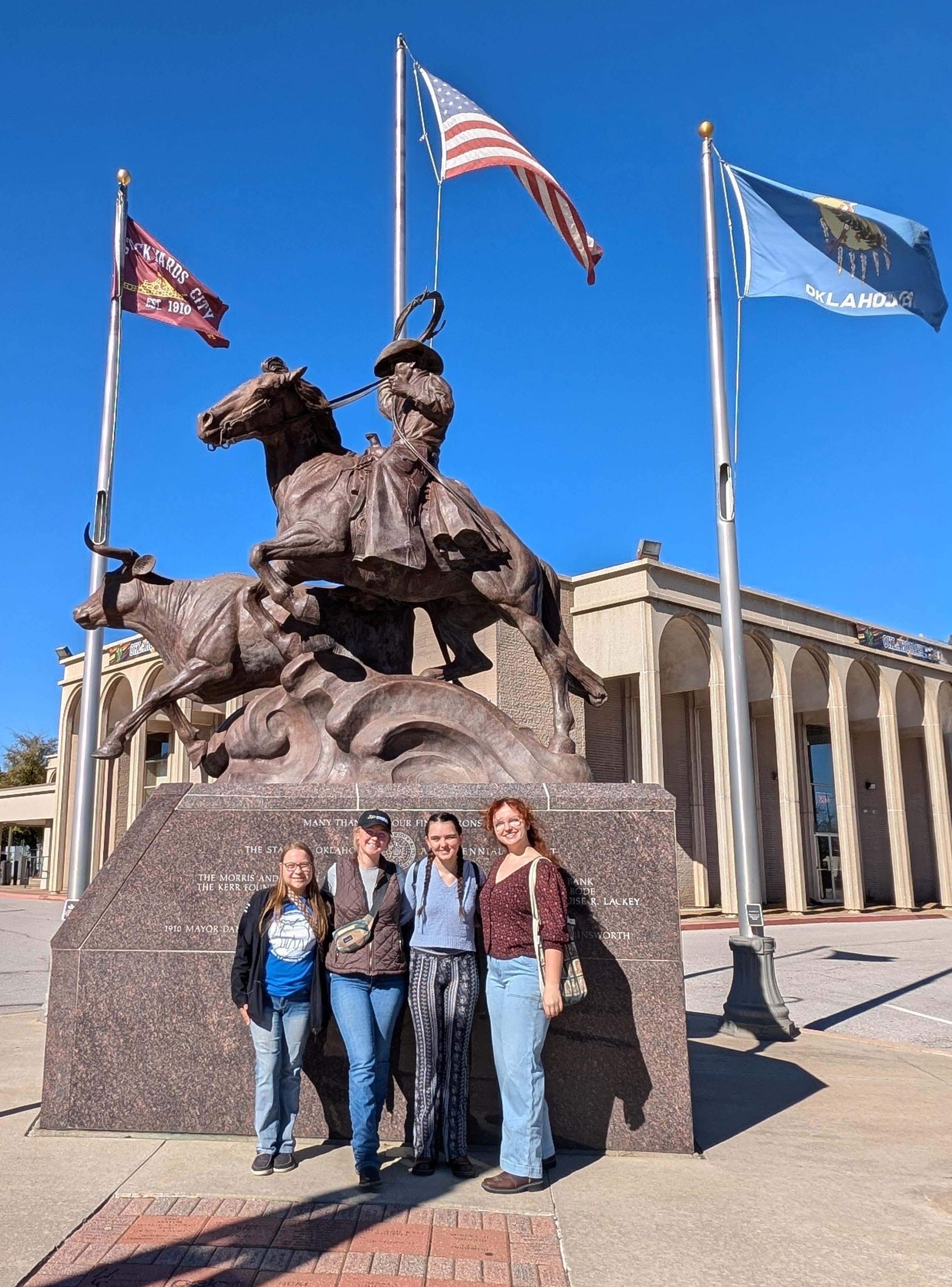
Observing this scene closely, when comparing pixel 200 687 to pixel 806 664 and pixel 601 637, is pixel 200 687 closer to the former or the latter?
pixel 601 637

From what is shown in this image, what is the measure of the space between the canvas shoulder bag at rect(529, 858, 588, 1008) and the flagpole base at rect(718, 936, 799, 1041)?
6.15m

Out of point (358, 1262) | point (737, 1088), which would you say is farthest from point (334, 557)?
point (358, 1262)

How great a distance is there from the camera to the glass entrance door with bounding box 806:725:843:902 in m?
38.4

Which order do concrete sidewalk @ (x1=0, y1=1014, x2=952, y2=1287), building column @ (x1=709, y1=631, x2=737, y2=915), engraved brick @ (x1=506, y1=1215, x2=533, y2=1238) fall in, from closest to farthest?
concrete sidewalk @ (x1=0, y1=1014, x2=952, y2=1287) < engraved brick @ (x1=506, y1=1215, x2=533, y2=1238) < building column @ (x1=709, y1=631, x2=737, y2=915)

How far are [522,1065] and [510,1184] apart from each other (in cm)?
53

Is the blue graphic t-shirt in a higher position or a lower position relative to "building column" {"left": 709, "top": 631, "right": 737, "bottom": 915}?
lower

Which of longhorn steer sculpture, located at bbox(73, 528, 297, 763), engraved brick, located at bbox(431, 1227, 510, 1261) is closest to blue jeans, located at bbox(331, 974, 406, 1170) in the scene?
engraved brick, located at bbox(431, 1227, 510, 1261)

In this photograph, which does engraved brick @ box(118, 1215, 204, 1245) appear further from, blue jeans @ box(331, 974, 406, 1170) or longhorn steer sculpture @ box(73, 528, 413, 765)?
longhorn steer sculpture @ box(73, 528, 413, 765)

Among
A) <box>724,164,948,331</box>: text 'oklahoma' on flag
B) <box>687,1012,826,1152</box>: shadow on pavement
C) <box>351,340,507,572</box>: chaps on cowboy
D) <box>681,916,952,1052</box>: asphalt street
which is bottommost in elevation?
<box>681,916,952,1052</box>: asphalt street

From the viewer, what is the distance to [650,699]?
1114 inches

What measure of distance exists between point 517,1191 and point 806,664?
107ft

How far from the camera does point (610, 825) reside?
6.04m

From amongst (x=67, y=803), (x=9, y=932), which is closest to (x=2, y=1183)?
(x=9, y=932)

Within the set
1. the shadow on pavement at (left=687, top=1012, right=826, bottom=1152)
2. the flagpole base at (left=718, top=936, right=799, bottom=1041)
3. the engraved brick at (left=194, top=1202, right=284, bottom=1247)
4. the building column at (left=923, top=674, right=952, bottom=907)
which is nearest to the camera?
the engraved brick at (left=194, top=1202, right=284, bottom=1247)
